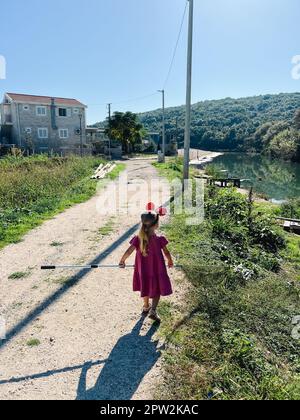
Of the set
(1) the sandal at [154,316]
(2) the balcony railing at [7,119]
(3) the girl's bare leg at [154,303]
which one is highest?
(2) the balcony railing at [7,119]

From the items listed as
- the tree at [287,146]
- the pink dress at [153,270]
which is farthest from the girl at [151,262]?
the tree at [287,146]

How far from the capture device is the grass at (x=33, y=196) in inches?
310

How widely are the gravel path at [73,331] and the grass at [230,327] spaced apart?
0.30 m

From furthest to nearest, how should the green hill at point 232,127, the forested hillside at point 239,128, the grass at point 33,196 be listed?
the green hill at point 232,127
the forested hillside at point 239,128
the grass at point 33,196

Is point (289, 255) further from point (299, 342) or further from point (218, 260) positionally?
point (299, 342)

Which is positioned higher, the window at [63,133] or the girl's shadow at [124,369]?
the window at [63,133]

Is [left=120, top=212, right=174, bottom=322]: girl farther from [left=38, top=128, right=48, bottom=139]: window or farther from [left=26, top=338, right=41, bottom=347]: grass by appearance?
[left=38, top=128, right=48, bottom=139]: window

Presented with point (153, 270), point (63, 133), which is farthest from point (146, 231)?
point (63, 133)

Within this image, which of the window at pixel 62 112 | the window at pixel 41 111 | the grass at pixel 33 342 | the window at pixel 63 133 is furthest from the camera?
the window at pixel 63 133

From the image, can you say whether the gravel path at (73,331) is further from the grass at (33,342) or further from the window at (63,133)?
the window at (63,133)

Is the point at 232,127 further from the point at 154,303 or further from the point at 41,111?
the point at 154,303

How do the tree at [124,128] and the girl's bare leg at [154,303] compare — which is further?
the tree at [124,128]

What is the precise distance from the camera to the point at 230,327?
362 cm

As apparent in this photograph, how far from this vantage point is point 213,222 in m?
7.94
